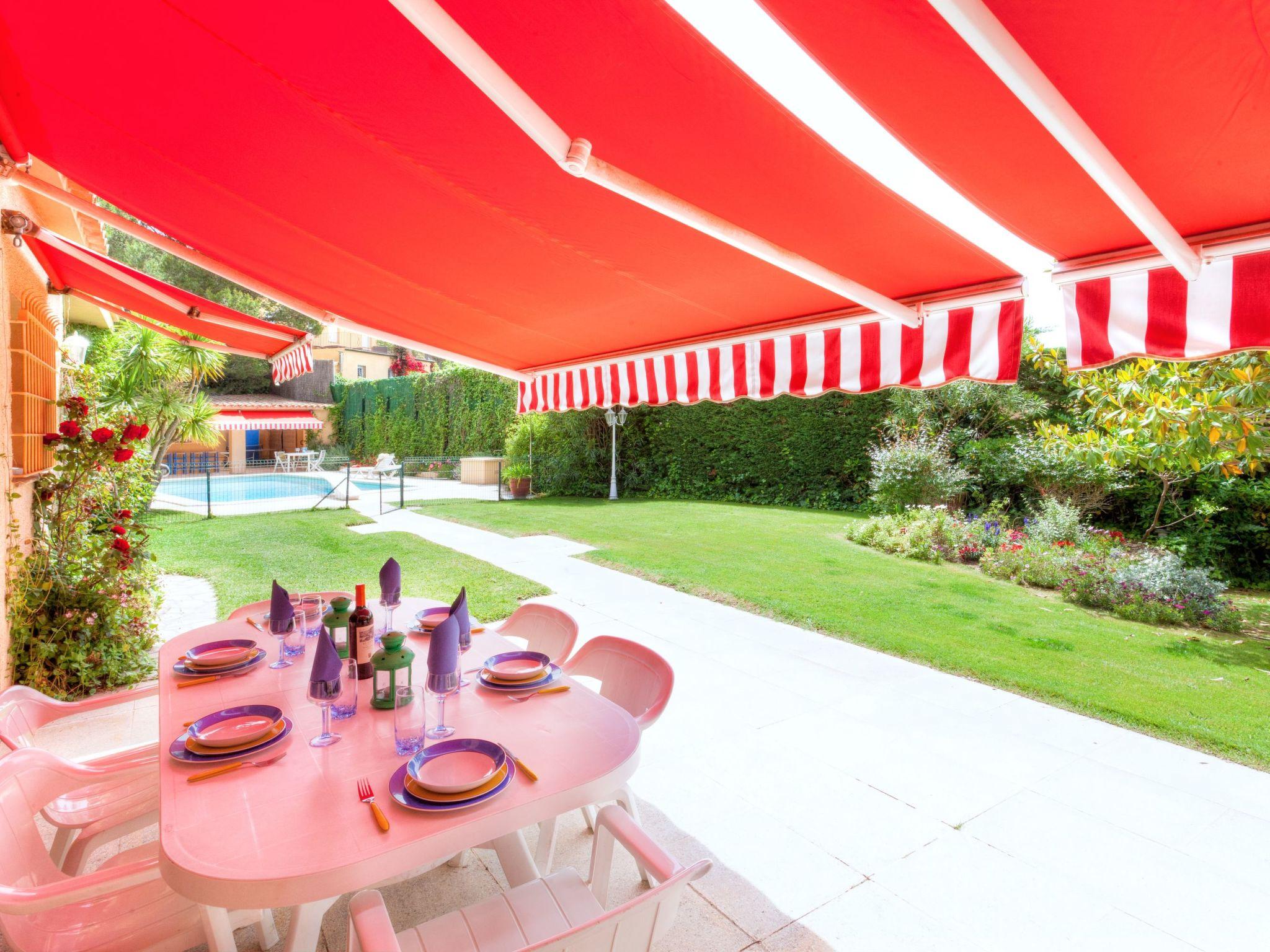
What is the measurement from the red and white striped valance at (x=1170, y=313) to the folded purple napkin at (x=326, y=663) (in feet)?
10.1

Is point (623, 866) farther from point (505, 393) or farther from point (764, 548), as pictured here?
point (505, 393)

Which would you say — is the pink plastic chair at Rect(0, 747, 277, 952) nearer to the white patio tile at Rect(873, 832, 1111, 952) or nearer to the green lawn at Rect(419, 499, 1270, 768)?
the white patio tile at Rect(873, 832, 1111, 952)

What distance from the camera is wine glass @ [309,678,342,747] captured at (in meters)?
2.28

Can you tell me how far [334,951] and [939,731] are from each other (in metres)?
3.86

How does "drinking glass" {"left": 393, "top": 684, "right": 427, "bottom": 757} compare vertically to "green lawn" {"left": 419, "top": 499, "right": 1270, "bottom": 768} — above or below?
above

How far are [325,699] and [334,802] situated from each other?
0.43 metres

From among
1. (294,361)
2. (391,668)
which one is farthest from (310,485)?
(391,668)

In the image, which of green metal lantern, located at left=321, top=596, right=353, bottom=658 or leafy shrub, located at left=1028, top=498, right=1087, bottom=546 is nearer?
green metal lantern, located at left=321, top=596, right=353, bottom=658

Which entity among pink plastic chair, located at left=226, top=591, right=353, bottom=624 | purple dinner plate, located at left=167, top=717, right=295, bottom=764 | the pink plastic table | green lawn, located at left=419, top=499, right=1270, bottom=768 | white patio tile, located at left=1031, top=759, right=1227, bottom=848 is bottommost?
white patio tile, located at left=1031, top=759, right=1227, bottom=848

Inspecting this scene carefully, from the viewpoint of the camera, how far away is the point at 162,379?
35.7 ft

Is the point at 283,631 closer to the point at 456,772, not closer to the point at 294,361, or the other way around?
the point at 456,772

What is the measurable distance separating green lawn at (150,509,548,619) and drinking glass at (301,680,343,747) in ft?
15.2

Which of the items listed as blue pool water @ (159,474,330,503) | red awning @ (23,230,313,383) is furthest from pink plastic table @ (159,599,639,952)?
blue pool water @ (159,474,330,503)

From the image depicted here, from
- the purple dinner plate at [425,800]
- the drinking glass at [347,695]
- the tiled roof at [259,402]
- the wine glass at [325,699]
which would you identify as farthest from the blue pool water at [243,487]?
the purple dinner plate at [425,800]
